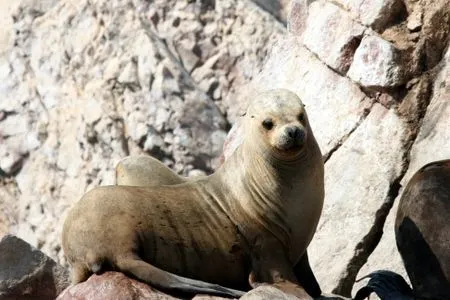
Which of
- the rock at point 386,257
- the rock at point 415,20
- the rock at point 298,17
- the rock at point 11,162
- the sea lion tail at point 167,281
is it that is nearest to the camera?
the sea lion tail at point 167,281

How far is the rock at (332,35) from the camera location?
1091 cm

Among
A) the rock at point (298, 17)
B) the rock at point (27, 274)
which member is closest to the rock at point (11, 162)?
the rock at point (298, 17)

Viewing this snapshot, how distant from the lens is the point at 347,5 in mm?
11133

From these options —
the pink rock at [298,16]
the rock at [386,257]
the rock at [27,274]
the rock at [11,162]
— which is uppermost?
the pink rock at [298,16]

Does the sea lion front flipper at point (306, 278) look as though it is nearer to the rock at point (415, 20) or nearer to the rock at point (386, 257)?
the rock at point (386, 257)

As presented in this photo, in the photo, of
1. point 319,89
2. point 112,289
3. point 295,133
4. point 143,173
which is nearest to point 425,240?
point 295,133

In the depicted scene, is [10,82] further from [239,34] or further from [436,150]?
[436,150]

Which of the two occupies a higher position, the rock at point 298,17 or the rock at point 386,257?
the rock at point 298,17

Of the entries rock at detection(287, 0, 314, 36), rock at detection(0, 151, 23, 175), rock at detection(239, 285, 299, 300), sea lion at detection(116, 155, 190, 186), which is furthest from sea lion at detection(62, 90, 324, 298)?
rock at detection(0, 151, 23, 175)

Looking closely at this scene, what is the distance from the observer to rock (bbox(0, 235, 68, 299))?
33.8 feet

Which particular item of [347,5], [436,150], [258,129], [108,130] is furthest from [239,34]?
[258,129]

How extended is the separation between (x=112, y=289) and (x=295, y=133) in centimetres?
136

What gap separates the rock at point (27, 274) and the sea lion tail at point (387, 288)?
7.64 feet

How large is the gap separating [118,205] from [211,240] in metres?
0.59
